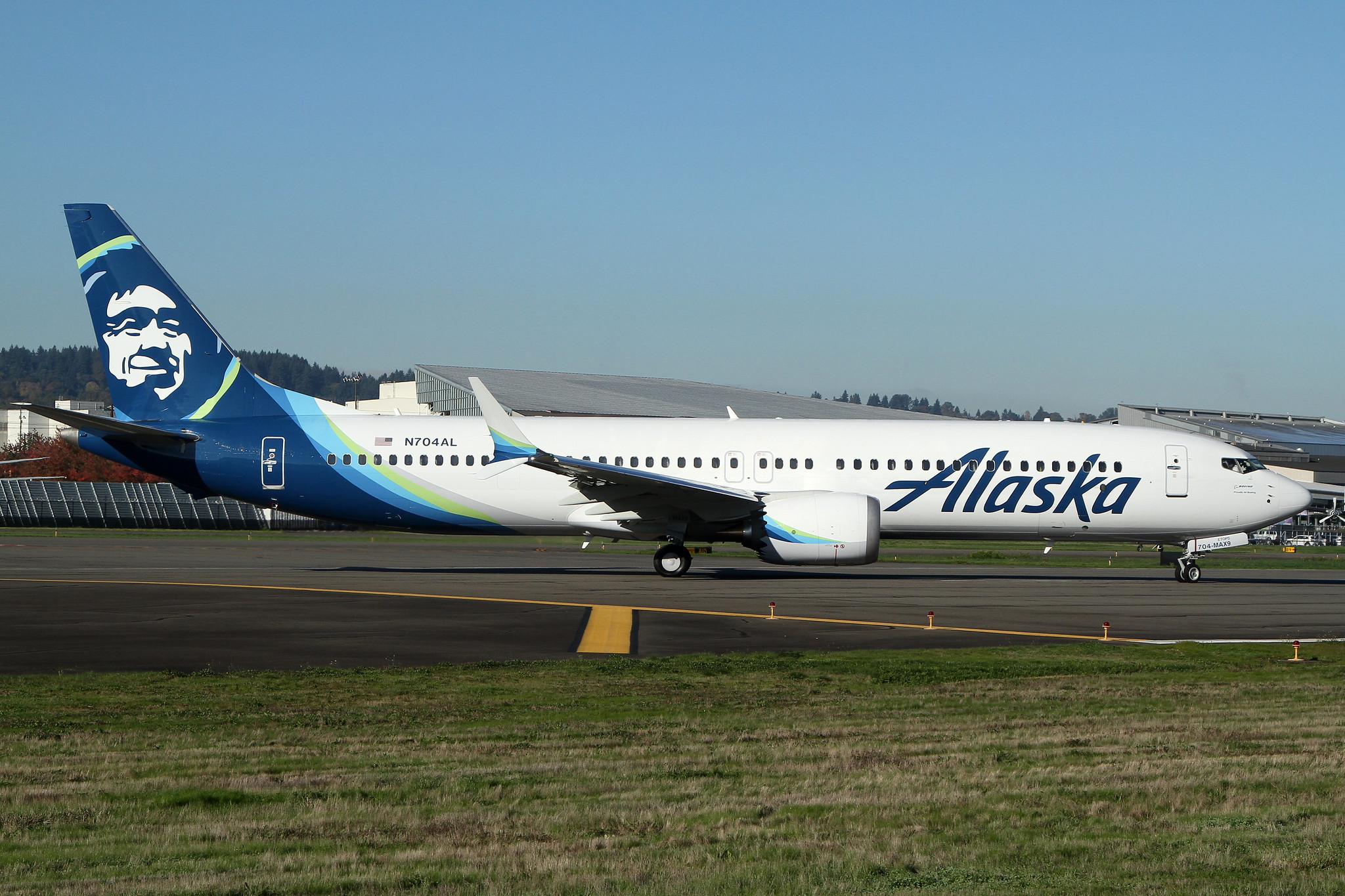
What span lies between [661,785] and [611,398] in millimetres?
78531

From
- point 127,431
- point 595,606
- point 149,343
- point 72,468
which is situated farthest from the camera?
point 72,468

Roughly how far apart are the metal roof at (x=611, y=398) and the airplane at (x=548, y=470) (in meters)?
40.7

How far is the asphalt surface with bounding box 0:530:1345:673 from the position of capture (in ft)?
48.9

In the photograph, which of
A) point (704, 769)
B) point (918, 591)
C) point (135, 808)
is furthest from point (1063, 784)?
point (918, 591)

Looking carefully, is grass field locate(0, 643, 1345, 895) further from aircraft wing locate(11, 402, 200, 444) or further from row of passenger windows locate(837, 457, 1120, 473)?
aircraft wing locate(11, 402, 200, 444)

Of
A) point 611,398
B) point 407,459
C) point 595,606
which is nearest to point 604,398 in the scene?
point 611,398

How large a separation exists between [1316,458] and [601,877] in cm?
7870

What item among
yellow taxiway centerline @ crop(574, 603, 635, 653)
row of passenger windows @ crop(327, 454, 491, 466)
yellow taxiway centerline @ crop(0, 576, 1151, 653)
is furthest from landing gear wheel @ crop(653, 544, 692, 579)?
yellow taxiway centerline @ crop(574, 603, 635, 653)

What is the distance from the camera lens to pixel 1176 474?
94.2ft

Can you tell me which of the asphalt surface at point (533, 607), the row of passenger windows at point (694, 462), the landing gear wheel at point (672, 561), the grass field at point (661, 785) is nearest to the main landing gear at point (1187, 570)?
the asphalt surface at point (533, 607)

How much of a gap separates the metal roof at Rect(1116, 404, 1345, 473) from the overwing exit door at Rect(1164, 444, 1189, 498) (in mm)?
47418

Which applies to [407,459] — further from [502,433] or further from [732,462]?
[732,462]

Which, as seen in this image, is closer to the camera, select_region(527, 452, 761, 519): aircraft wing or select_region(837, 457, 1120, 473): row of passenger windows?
select_region(527, 452, 761, 519): aircraft wing

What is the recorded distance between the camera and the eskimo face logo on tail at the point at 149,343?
2831 centimetres
